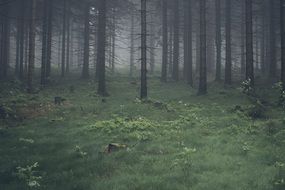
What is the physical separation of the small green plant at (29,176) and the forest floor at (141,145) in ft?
0.11

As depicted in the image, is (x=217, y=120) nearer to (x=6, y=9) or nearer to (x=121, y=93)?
(x=121, y=93)

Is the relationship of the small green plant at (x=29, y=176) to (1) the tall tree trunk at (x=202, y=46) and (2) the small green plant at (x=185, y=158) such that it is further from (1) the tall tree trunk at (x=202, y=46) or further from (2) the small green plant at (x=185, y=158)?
(1) the tall tree trunk at (x=202, y=46)

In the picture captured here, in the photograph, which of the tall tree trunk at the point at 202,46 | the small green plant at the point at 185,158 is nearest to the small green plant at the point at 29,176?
the small green plant at the point at 185,158

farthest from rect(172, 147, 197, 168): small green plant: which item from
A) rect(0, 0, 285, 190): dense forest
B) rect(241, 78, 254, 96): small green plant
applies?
rect(241, 78, 254, 96): small green plant

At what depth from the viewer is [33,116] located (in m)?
20.8

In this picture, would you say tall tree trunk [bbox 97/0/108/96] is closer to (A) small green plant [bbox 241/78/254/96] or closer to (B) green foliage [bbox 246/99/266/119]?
(A) small green plant [bbox 241/78/254/96]

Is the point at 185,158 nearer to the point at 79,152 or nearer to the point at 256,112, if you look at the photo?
the point at 79,152

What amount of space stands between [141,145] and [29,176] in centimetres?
456

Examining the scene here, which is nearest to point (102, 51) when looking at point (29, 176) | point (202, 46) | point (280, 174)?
point (202, 46)

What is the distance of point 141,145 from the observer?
14570 millimetres

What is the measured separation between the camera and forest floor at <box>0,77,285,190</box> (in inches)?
435

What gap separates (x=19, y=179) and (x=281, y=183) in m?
7.77

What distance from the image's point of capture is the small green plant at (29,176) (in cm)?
1086

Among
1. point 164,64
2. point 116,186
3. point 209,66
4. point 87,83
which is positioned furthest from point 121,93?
point 209,66
